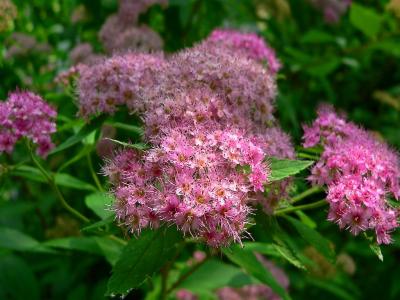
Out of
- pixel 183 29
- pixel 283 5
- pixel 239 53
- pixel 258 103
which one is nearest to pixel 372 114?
pixel 283 5

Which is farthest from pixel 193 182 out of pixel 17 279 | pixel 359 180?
pixel 17 279

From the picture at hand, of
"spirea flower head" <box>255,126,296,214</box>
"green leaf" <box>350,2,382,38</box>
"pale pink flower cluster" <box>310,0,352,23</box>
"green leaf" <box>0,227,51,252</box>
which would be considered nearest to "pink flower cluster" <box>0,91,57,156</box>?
"green leaf" <box>0,227,51,252</box>

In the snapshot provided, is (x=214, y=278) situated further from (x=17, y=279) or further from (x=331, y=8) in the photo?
(x=331, y=8)

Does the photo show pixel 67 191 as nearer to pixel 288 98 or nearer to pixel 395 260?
pixel 288 98

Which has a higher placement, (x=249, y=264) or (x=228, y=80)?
(x=228, y=80)

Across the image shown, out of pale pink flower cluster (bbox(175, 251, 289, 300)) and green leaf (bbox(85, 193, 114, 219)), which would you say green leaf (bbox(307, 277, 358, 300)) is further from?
green leaf (bbox(85, 193, 114, 219))
